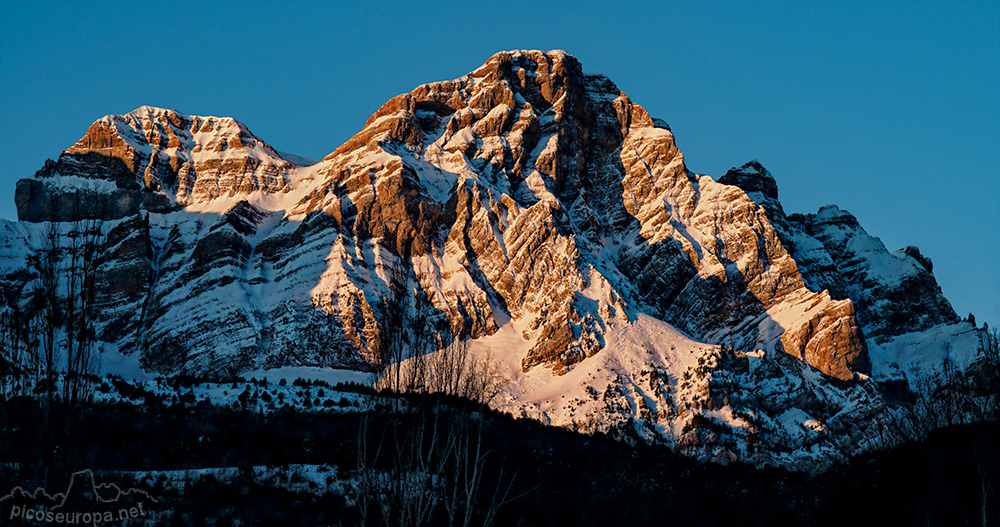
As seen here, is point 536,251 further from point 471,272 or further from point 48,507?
point 48,507

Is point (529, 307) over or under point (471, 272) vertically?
under

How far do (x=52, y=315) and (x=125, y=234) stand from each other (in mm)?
160218

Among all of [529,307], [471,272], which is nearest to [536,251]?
[529,307]

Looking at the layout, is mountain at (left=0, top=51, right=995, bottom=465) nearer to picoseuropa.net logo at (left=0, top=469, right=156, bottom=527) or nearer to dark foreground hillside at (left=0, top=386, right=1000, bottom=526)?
dark foreground hillside at (left=0, top=386, right=1000, bottom=526)

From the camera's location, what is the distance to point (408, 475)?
35844 millimetres

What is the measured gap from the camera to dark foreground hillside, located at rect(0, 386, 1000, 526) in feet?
120

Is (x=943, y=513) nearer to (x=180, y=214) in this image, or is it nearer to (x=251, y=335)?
(x=251, y=335)

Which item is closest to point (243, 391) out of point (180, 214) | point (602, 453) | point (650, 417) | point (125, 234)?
point (602, 453)

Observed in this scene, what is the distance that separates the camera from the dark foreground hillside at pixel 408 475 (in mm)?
36688

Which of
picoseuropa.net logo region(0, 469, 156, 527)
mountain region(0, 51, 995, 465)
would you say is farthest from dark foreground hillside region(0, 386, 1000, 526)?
mountain region(0, 51, 995, 465)

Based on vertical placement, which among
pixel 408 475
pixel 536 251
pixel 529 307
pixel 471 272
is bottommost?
pixel 408 475

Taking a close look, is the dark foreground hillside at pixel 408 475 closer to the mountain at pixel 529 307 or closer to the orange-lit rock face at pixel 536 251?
the mountain at pixel 529 307

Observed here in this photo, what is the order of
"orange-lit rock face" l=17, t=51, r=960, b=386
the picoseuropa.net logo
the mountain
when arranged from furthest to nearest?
1. "orange-lit rock face" l=17, t=51, r=960, b=386
2. the mountain
3. the picoseuropa.net logo

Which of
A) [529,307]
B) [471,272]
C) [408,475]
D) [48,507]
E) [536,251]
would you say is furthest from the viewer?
[536,251]
